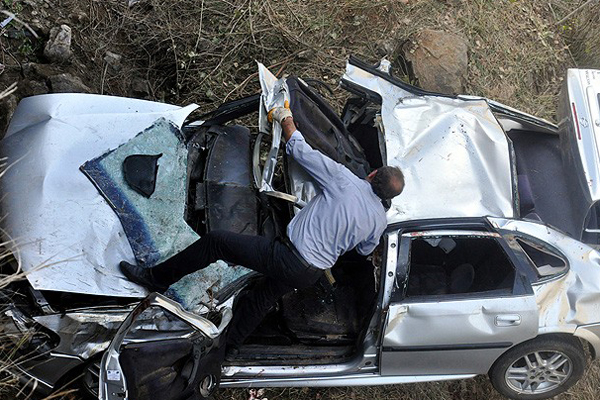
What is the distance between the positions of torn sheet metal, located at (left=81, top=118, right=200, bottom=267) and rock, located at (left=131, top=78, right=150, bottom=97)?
1889 millimetres

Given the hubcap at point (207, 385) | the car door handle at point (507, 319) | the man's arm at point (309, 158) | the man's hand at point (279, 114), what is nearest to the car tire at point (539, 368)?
the car door handle at point (507, 319)

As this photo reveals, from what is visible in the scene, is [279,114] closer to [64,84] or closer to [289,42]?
[64,84]

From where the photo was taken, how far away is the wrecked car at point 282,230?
365cm

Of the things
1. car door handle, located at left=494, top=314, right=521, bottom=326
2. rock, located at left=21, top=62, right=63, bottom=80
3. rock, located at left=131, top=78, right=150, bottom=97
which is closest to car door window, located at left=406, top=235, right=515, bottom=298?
car door handle, located at left=494, top=314, right=521, bottom=326

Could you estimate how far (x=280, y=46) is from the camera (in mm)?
6531

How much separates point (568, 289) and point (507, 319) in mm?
515

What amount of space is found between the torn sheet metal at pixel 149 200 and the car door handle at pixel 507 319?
2.11 m

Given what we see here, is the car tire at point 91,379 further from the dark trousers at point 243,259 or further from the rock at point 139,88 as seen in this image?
the rock at point 139,88

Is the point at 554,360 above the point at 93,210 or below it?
below

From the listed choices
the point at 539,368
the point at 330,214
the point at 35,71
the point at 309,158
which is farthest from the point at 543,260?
the point at 35,71

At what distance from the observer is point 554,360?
441 centimetres

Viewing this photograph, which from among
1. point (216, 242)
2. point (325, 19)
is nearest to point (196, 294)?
point (216, 242)

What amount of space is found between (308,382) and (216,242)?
3.95ft

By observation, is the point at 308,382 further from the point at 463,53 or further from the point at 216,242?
the point at 463,53
